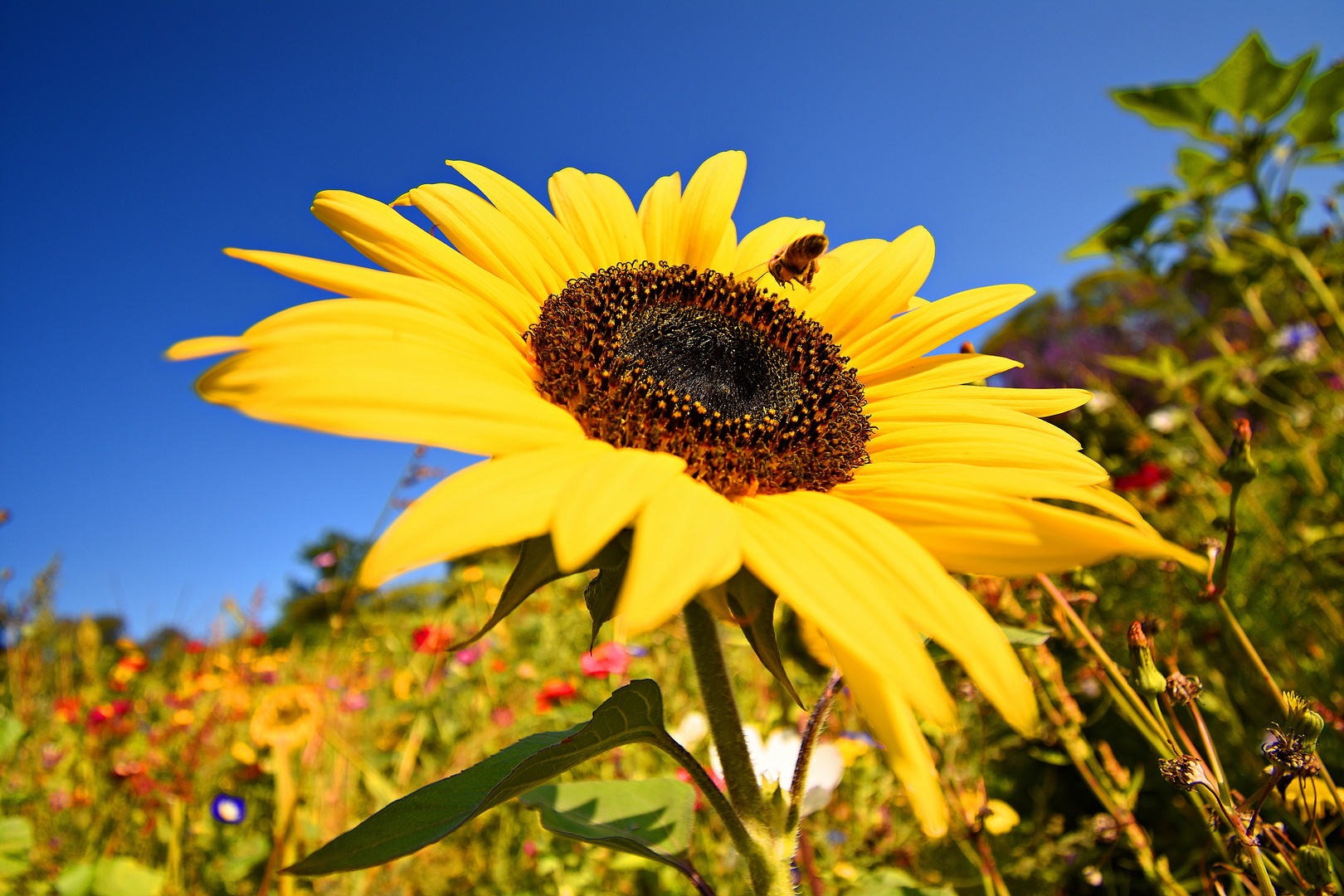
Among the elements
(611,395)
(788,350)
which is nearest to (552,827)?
(611,395)

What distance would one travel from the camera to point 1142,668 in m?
0.88

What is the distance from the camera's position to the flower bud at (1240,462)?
1.06 metres

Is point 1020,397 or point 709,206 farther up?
point 709,206

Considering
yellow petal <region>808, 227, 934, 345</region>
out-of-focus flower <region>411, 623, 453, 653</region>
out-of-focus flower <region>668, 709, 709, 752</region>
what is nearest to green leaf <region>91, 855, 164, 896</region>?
out-of-focus flower <region>411, 623, 453, 653</region>

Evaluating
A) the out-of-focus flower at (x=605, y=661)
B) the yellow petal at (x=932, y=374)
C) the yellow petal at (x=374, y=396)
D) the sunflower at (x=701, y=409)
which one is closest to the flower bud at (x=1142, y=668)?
the sunflower at (x=701, y=409)

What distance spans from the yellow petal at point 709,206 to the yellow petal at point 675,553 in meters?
0.77

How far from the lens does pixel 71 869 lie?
2.29 m

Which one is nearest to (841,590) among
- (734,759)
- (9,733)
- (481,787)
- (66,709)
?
(734,759)

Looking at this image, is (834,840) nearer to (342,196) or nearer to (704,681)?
(704,681)

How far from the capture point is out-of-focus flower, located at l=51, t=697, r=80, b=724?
4.01m

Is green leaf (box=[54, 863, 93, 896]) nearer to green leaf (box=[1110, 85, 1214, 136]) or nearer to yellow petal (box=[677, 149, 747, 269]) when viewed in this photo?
yellow petal (box=[677, 149, 747, 269])

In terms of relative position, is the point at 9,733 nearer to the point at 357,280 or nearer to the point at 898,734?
the point at 357,280

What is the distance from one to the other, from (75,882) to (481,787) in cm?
235

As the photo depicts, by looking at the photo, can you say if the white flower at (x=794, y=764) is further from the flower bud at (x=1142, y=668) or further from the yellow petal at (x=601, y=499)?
the yellow petal at (x=601, y=499)
